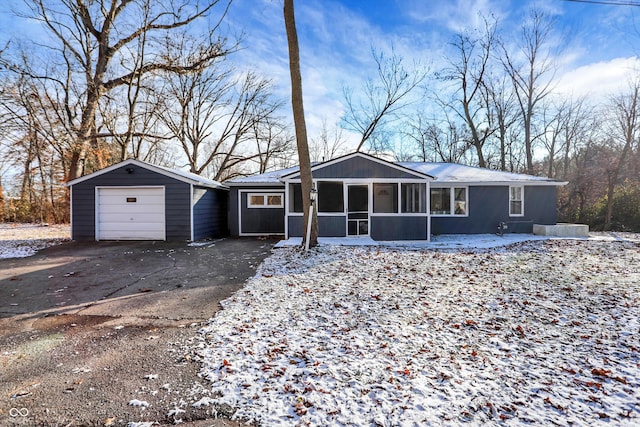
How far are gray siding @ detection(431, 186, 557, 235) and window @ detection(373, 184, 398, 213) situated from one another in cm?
259

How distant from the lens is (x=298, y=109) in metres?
8.12

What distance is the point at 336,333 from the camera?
338 cm

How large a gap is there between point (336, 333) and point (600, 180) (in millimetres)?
21083

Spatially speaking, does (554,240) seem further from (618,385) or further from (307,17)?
(307,17)

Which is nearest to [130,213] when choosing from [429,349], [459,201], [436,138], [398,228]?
[398,228]

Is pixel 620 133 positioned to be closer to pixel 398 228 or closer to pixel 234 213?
pixel 398 228

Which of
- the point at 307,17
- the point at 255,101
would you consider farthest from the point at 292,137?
the point at 307,17

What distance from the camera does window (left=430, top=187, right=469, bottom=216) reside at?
12.6 m

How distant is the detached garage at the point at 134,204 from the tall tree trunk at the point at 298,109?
4.86 meters

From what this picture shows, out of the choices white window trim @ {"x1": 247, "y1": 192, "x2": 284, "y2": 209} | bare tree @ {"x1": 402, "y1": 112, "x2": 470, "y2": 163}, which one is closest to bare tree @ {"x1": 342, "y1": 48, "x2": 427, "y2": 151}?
bare tree @ {"x1": 402, "y1": 112, "x2": 470, "y2": 163}

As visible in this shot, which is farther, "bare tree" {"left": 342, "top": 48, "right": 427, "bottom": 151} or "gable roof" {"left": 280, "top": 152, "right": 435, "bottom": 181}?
"bare tree" {"left": 342, "top": 48, "right": 427, "bottom": 151}

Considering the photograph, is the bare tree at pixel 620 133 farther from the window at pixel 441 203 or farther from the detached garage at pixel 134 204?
the detached garage at pixel 134 204

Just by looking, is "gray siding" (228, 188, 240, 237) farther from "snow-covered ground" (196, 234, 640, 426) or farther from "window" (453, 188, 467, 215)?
"window" (453, 188, 467, 215)

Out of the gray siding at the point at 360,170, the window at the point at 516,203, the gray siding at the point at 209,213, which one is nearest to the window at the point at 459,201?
the window at the point at 516,203
